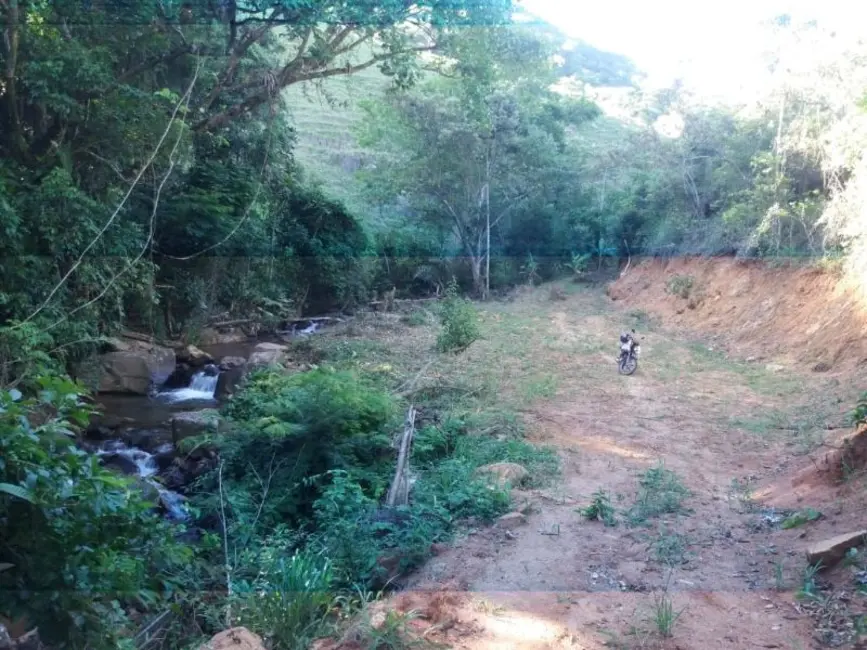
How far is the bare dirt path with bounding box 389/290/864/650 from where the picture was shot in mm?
3863

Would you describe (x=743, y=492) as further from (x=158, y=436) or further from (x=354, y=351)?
(x=354, y=351)

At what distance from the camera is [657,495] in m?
6.23

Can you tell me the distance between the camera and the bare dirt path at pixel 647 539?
386 cm

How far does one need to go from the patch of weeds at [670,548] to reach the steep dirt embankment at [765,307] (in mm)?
7335

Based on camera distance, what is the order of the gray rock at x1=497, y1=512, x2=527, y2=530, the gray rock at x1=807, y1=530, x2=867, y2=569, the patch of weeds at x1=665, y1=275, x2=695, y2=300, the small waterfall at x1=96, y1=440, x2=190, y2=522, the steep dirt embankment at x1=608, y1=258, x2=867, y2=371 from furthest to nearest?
the patch of weeds at x1=665, y1=275, x2=695, y2=300, the steep dirt embankment at x1=608, y1=258, x2=867, y2=371, the small waterfall at x1=96, y1=440, x2=190, y2=522, the gray rock at x1=497, y1=512, x2=527, y2=530, the gray rock at x1=807, y1=530, x2=867, y2=569

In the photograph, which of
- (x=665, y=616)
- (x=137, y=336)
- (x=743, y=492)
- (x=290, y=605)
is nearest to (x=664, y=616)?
(x=665, y=616)

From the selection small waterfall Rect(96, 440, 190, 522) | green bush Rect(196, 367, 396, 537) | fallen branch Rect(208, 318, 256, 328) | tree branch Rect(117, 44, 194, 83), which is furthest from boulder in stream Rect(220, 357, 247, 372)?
green bush Rect(196, 367, 396, 537)

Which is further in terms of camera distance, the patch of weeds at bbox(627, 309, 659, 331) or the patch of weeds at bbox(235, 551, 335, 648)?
the patch of weeds at bbox(627, 309, 659, 331)

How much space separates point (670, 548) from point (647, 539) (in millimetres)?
236

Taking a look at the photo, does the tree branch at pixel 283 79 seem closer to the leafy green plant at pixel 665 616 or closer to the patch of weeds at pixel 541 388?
the patch of weeds at pixel 541 388

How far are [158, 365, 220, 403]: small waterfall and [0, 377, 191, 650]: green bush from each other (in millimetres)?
10042

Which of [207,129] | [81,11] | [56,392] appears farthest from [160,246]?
[56,392]

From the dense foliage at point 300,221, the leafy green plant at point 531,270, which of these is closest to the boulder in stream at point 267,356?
the dense foliage at point 300,221

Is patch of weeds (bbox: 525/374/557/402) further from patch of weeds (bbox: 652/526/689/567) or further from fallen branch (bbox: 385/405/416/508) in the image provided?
patch of weeds (bbox: 652/526/689/567)
